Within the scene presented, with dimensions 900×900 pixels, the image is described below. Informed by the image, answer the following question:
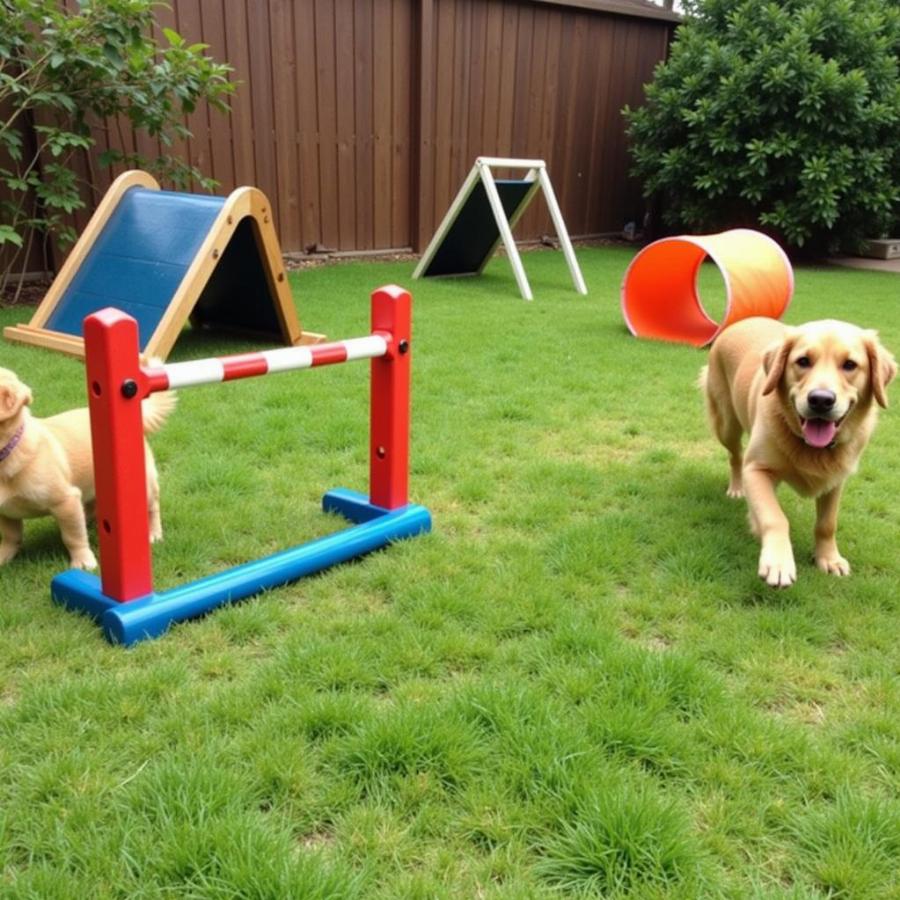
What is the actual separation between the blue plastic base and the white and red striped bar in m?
0.63

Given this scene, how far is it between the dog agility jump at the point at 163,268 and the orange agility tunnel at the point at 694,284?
2927 millimetres

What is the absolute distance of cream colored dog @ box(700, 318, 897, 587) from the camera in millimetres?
2947

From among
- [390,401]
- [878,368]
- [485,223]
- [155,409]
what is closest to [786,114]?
[485,223]

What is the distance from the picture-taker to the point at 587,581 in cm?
313

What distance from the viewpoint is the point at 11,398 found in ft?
9.19

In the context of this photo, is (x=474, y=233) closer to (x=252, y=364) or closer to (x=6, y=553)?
(x=252, y=364)

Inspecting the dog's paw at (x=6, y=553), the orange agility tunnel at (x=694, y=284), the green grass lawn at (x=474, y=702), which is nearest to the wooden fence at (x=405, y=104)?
the orange agility tunnel at (x=694, y=284)

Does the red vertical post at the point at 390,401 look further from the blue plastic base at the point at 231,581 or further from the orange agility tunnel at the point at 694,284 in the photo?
the orange agility tunnel at the point at 694,284

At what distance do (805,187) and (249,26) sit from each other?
7.08 metres

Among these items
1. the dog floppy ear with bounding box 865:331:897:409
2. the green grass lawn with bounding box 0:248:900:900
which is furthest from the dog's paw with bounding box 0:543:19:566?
the dog floppy ear with bounding box 865:331:897:409

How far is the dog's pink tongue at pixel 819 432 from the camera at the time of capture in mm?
3010

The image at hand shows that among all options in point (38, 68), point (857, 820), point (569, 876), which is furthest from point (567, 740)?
point (38, 68)

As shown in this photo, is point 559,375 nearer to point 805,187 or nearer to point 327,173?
point 327,173

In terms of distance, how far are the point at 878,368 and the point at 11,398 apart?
9.40 ft
